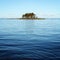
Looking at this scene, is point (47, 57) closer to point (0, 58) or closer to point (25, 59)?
point (25, 59)

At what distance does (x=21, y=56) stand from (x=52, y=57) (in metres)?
2.59

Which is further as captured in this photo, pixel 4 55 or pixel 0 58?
pixel 4 55

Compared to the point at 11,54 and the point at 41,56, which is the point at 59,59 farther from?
the point at 11,54

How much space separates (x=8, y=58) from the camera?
13133 mm

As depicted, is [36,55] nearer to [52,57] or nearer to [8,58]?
[52,57]

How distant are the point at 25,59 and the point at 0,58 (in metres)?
2.04

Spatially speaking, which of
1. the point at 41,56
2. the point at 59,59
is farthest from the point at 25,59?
the point at 59,59

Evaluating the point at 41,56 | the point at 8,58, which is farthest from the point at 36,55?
the point at 8,58

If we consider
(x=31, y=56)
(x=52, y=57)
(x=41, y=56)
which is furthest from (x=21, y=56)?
(x=52, y=57)

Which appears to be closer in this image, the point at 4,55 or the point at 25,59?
the point at 25,59

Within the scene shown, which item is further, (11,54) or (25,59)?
(11,54)

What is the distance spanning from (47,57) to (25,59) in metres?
1.87

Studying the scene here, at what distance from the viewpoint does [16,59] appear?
12750 millimetres

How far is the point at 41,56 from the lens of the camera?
Answer: 13602mm
